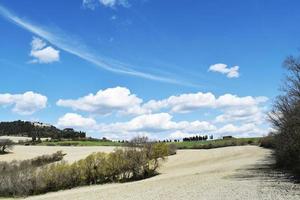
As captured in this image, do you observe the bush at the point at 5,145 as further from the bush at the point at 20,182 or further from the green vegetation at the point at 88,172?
the bush at the point at 20,182

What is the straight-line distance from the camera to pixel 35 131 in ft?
535

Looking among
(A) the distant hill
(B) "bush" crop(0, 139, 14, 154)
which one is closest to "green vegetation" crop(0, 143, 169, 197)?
(B) "bush" crop(0, 139, 14, 154)

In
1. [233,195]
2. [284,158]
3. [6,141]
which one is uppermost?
[6,141]

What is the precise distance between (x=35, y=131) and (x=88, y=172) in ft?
355

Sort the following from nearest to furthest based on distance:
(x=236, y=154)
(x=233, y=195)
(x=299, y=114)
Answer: (x=233, y=195) < (x=299, y=114) < (x=236, y=154)

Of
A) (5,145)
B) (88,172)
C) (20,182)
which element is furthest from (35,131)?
(20,182)

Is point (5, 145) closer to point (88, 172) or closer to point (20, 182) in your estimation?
point (88, 172)

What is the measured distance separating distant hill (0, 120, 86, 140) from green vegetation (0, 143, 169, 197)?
8614 cm

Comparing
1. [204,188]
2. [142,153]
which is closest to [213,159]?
[142,153]

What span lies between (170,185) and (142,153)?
761 inches

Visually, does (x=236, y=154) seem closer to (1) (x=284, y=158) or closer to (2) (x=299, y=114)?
(1) (x=284, y=158)

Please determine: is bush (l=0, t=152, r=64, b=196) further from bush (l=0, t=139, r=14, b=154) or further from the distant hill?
the distant hill

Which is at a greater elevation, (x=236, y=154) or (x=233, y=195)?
(x=236, y=154)

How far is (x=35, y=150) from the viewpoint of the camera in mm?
105625
